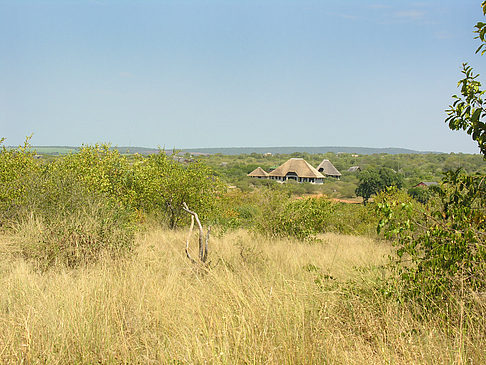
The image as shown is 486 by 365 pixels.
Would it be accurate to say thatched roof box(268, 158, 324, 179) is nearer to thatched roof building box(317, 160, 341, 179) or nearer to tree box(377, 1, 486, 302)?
thatched roof building box(317, 160, 341, 179)

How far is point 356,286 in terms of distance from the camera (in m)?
4.89

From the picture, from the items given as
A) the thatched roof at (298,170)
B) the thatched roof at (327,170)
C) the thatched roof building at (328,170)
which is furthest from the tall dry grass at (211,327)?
the thatched roof at (327,170)

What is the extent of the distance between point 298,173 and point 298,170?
116 centimetres

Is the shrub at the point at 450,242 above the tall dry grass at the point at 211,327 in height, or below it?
above

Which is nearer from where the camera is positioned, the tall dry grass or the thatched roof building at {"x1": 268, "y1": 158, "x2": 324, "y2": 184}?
the tall dry grass

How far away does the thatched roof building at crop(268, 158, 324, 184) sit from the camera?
281 ft

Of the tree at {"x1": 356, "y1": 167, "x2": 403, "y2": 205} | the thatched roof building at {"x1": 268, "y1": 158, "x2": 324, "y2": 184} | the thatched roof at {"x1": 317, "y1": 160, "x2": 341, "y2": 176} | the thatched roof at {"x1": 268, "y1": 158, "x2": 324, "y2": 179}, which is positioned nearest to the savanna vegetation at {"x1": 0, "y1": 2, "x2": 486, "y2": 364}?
the tree at {"x1": 356, "y1": 167, "x2": 403, "y2": 205}

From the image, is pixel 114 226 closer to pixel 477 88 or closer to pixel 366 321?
pixel 366 321

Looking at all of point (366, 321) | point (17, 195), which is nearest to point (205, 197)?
point (17, 195)

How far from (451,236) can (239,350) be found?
228 cm

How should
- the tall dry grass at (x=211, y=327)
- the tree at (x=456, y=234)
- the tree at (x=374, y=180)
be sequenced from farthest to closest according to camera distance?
the tree at (x=374, y=180), the tree at (x=456, y=234), the tall dry grass at (x=211, y=327)

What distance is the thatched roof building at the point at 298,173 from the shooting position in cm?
8556

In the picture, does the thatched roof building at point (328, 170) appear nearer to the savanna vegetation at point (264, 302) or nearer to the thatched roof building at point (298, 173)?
the thatched roof building at point (298, 173)

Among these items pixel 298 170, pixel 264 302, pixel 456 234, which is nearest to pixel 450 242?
pixel 456 234
